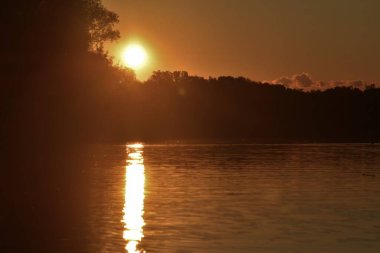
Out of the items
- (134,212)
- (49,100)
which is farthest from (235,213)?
(49,100)

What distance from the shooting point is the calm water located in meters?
A: 21.4

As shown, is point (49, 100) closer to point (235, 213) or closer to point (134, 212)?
point (134, 212)

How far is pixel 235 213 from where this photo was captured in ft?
93.4

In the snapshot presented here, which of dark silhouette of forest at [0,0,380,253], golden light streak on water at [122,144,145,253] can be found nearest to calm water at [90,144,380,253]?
golden light streak on water at [122,144,145,253]

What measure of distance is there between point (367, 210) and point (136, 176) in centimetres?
2148

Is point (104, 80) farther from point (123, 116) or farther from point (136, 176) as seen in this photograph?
point (123, 116)

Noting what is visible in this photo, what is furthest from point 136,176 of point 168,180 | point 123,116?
point 123,116

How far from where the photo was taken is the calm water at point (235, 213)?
21.4 meters

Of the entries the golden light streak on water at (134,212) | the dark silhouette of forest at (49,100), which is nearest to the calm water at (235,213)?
the golden light streak on water at (134,212)

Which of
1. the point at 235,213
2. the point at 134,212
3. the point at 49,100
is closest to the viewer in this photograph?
the point at 235,213

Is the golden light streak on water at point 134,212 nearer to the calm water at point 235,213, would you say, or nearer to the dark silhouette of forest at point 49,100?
the calm water at point 235,213

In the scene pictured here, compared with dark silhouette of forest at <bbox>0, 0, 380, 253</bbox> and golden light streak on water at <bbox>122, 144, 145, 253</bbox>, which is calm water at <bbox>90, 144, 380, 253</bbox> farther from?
dark silhouette of forest at <bbox>0, 0, 380, 253</bbox>

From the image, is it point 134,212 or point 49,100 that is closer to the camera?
point 134,212

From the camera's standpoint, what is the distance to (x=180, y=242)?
21.5 metres
